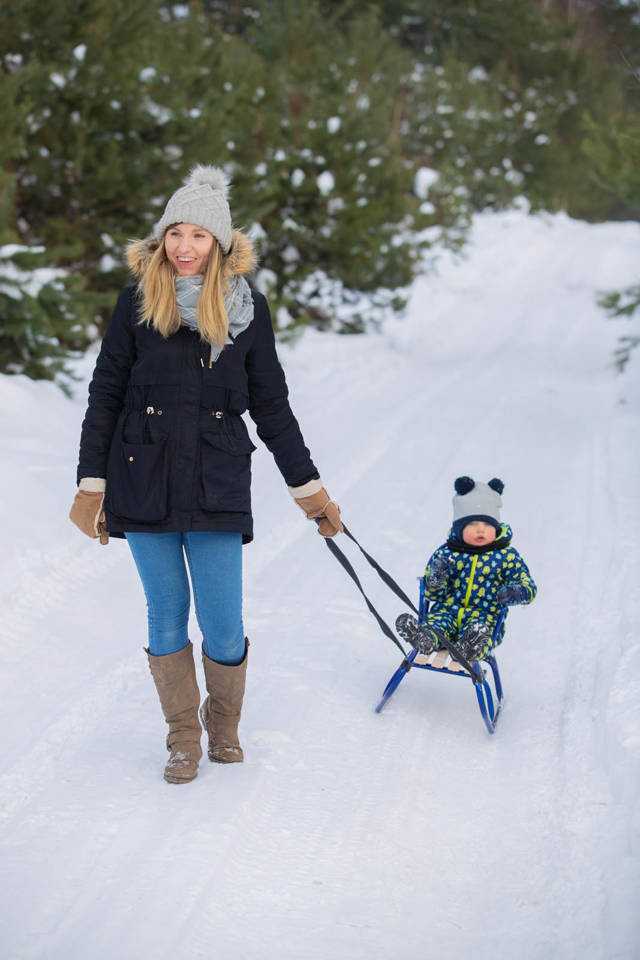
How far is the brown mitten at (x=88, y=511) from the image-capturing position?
351 cm

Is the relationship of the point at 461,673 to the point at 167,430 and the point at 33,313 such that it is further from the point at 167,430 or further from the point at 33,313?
the point at 33,313

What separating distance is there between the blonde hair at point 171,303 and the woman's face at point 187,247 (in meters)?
0.04

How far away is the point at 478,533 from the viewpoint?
14.9ft

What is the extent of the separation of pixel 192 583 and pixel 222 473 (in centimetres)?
43

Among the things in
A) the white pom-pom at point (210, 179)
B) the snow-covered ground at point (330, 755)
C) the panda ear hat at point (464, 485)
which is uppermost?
the white pom-pom at point (210, 179)

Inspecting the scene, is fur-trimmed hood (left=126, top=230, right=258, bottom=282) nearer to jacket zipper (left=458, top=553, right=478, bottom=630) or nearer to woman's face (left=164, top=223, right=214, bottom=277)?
woman's face (left=164, top=223, right=214, bottom=277)

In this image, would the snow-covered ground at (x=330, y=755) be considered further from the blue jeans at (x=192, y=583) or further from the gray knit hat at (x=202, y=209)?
the gray knit hat at (x=202, y=209)

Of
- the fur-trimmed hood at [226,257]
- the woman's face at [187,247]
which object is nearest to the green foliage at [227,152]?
the fur-trimmed hood at [226,257]

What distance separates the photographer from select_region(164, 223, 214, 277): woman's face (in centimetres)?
349

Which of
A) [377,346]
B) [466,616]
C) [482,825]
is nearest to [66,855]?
[482,825]

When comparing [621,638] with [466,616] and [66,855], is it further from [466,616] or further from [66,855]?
[66,855]

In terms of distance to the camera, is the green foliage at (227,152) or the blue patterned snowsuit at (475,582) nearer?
the blue patterned snowsuit at (475,582)

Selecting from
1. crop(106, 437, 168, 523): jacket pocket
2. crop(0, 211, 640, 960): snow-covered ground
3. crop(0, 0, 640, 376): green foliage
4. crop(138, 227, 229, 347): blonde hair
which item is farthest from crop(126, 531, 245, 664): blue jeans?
crop(0, 0, 640, 376): green foliage

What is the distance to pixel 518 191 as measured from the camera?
27.9 m
